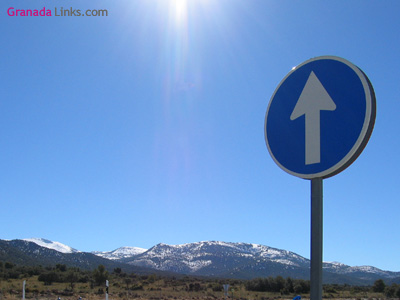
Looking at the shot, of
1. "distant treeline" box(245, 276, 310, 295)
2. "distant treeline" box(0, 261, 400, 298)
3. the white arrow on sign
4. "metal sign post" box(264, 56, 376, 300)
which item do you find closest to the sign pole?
"metal sign post" box(264, 56, 376, 300)

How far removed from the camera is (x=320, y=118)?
8.49 ft

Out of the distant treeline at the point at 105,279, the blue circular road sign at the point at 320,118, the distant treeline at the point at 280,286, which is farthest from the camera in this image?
the distant treeline at the point at 280,286

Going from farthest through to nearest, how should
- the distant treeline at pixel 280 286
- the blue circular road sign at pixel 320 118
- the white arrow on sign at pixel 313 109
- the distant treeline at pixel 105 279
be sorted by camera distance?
the distant treeline at pixel 280 286 < the distant treeline at pixel 105 279 < the white arrow on sign at pixel 313 109 < the blue circular road sign at pixel 320 118

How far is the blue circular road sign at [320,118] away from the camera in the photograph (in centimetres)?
A: 242

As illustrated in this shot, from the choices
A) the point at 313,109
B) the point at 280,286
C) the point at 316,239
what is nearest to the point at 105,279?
the point at 280,286

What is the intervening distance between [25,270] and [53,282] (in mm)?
10821

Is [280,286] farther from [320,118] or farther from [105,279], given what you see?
[320,118]

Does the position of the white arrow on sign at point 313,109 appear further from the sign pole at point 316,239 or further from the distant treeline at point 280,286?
the distant treeline at point 280,286

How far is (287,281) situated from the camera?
63.5 m

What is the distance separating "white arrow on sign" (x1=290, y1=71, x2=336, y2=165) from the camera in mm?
2566

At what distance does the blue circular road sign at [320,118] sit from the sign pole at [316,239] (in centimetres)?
9

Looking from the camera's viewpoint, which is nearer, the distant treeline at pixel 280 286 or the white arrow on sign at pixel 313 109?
the white arrow on sign at pixel 313 109

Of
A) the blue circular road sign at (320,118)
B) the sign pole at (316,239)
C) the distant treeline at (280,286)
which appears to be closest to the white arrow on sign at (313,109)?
the blue circular road sign at (320,118)

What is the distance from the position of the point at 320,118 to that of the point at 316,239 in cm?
75
